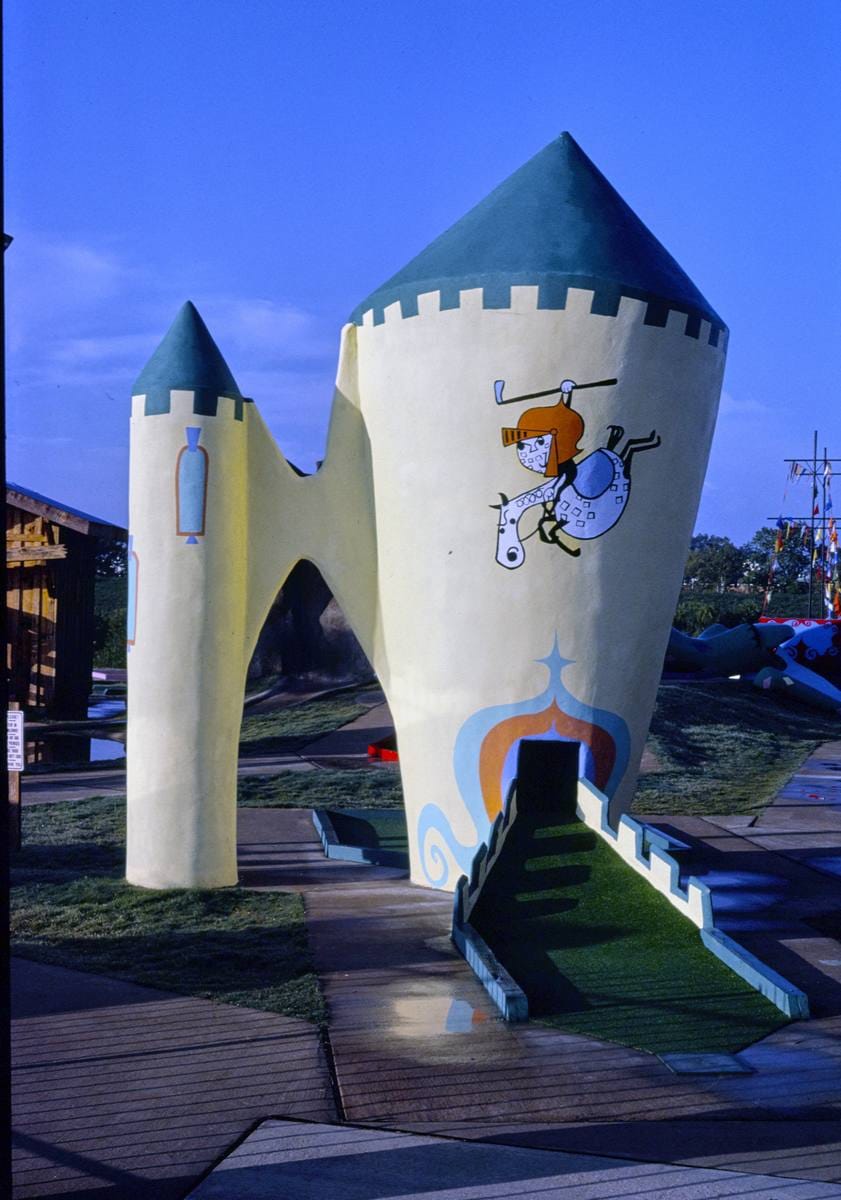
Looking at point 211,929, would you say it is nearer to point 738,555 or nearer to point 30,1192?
point 30,1192

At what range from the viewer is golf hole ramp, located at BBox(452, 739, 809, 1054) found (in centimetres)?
675

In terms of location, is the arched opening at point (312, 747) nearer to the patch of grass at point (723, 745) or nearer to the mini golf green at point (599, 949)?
the mini golf green at point (599, 949)

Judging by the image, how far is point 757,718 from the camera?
24.9 metres

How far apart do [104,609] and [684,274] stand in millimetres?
42049

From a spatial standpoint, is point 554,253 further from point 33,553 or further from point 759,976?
point 33,553

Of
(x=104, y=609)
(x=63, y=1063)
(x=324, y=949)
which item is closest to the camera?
(x=63, y=1063)

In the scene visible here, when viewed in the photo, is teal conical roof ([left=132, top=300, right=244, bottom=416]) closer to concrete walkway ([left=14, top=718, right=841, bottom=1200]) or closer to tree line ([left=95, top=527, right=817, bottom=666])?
concrete walkway ([left=14, top=718, right=841, bottom=1200])

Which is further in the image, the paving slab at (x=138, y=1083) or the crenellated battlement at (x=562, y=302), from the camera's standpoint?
the crenellated battlement at (x=562, y=302)

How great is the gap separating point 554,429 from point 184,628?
3.16 meters

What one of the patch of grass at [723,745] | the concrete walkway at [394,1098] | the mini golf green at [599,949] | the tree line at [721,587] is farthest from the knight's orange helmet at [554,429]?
the tree line at [721,587]

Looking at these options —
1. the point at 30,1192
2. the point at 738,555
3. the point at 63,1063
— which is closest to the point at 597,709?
the point at 63,1063

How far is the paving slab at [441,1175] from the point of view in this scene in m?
4.57

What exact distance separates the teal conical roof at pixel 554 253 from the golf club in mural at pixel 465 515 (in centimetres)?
2

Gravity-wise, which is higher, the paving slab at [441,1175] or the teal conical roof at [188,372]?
the teal conical roof at [188,372]
